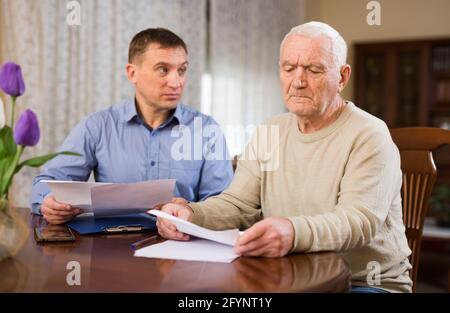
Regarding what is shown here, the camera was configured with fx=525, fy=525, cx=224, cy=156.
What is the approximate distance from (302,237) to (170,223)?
1.03 feet

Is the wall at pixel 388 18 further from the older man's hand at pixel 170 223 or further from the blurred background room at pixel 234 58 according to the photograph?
the older man's hand at pixel 170 223

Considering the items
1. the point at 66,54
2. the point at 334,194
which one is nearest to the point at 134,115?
the point at 334,194

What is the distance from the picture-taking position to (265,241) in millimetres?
982

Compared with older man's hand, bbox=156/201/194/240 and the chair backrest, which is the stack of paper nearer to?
older man's hand, bbox=156/201/194/240

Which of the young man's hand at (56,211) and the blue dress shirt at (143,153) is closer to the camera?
the young man's hand at (56,211)

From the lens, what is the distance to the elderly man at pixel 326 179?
114 cm

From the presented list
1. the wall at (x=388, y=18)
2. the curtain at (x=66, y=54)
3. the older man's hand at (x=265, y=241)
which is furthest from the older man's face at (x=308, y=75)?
the wall at (x=388, y=18)

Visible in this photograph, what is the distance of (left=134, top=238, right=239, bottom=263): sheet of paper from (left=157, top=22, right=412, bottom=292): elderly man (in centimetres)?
5

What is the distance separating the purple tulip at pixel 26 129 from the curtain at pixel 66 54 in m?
1.78

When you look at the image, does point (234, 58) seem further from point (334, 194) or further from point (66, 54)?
point (334, 194)

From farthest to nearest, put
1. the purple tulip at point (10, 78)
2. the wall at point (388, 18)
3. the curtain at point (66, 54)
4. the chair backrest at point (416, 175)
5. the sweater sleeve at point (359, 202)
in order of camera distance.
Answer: the wall at point (388, 18), the curtain at point (66, 54), the chair backrest at point (416, 175), the sweater sleeve at point (359, 202), the purple tulip at point (10, 78)

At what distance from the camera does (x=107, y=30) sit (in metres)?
3.16
